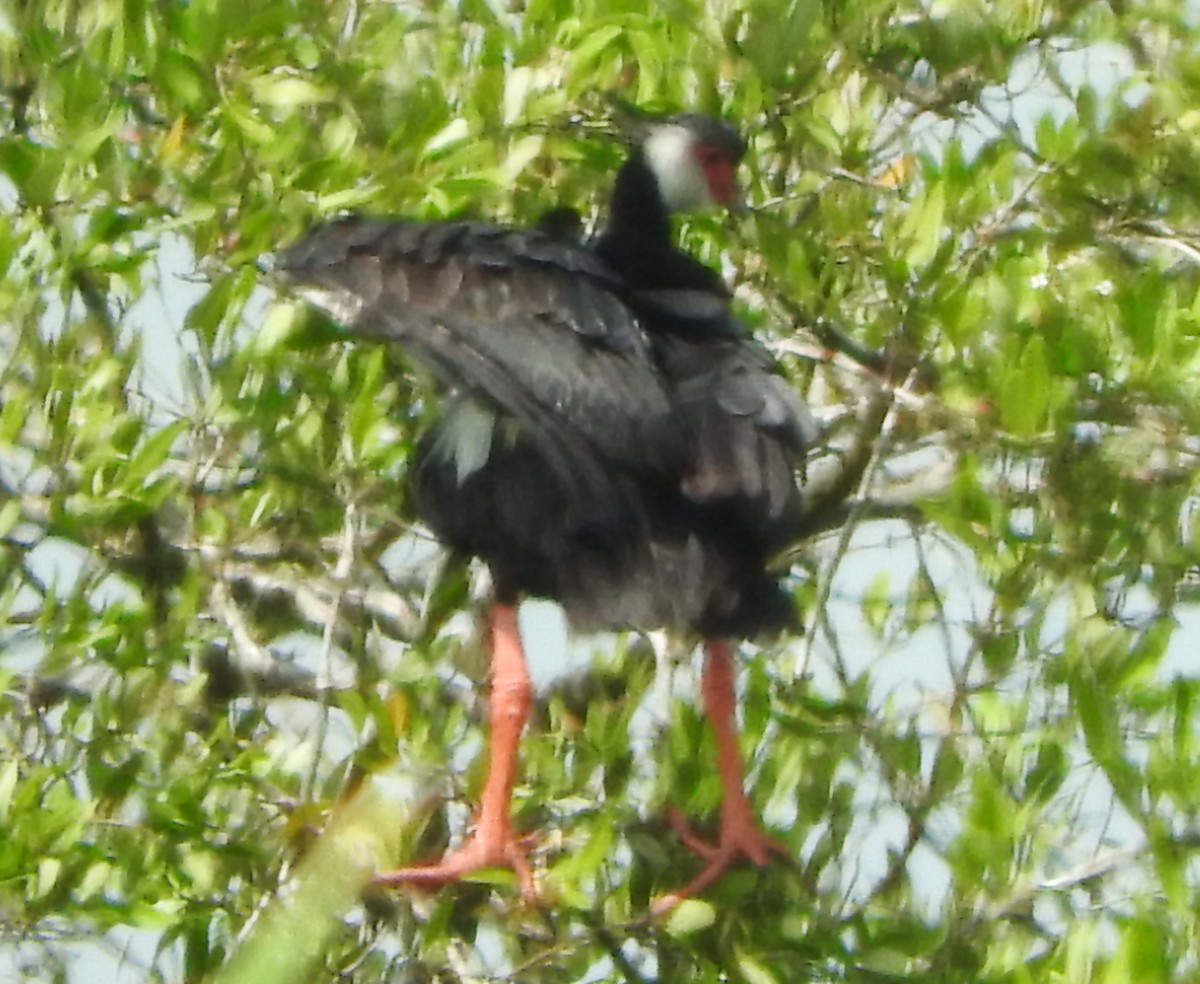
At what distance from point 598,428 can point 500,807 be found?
19.0 inches

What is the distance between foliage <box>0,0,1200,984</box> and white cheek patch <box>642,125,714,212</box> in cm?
6

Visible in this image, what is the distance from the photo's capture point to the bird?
2.00m

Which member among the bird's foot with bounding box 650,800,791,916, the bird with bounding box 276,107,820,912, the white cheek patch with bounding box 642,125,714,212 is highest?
the white cheek patch with bounding box 642,125,714,212

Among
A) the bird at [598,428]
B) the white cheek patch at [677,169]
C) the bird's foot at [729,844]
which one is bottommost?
the bird's foot at [729,844]

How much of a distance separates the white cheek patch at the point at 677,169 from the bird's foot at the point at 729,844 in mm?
830

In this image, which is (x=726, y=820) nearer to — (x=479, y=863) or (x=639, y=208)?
(x=479, y=863)

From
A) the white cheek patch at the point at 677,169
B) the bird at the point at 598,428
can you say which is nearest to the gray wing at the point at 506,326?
the bird at the point at 598,428

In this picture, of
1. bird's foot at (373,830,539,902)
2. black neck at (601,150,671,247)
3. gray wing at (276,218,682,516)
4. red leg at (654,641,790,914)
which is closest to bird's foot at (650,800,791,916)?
red leg at (654,641,790,914)

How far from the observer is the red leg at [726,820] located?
2.06 m

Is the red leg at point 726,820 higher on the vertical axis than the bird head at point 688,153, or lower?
lower

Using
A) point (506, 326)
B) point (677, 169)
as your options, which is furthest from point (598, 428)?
point (677, 169)

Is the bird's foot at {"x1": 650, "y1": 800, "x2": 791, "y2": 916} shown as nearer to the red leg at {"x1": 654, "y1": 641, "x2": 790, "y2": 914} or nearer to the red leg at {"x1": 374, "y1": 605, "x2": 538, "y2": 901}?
the red leg at {"x1": 654, "y1": 641, "x2": 790, "y2": 914}

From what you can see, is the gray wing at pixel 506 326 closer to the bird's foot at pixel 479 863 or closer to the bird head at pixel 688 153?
the bird head at pixel 688 153

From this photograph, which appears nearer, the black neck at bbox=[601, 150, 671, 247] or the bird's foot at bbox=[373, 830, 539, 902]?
the bird's foot at bbox=[373, 830, 539, 902]
